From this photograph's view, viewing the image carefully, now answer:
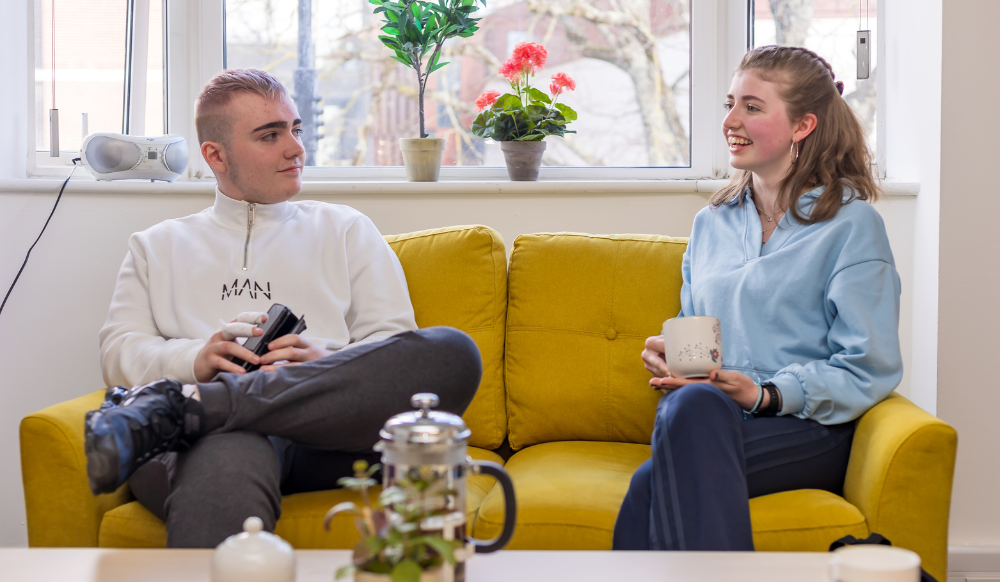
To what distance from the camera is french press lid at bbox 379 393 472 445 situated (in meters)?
0.80

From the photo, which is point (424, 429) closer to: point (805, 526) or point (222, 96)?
point (805, 526)

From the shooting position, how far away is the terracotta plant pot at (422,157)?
7.70 ft

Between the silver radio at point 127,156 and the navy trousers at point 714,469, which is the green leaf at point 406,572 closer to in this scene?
the navy trousers at point 714,469

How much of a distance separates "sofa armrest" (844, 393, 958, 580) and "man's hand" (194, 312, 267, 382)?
1107 mm

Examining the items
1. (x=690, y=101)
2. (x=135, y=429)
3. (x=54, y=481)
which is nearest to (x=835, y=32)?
(x=690, y=101)

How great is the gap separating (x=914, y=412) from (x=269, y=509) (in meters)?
1.09

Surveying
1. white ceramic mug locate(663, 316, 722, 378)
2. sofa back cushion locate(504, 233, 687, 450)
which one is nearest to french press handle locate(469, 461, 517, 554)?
white ceramic mug locate(663, 316, 722, 378)

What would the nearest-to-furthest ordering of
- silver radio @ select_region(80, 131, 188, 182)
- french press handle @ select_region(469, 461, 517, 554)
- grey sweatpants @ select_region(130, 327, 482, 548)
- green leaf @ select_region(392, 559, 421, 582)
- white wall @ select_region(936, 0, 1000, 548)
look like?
green leaf @ select_region(392, 559, 421, 582) → french press handle @ select_region(469, 461, 517, 554) → grey sweatpants @ select_region(130, 327, 482, 548) → white wall @ select_region(936, 0, 1000, 548) → silver radio @ select_region(80, 131, 188, 182)

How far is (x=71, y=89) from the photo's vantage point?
2525mm

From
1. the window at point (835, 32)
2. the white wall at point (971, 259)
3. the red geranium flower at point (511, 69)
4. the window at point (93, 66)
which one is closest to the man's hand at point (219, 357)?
the red geranium flower at point (511, 69)

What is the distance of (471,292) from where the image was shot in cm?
192

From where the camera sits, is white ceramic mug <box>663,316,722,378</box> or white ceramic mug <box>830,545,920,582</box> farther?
→ white ceramic mug <box>663,316,722,378</box>

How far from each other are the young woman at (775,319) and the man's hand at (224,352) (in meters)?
0.73

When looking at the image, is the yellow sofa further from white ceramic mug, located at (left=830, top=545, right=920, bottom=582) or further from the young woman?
white ceramic mug, located at (left=830, top=545, right=920, bottom=582)
